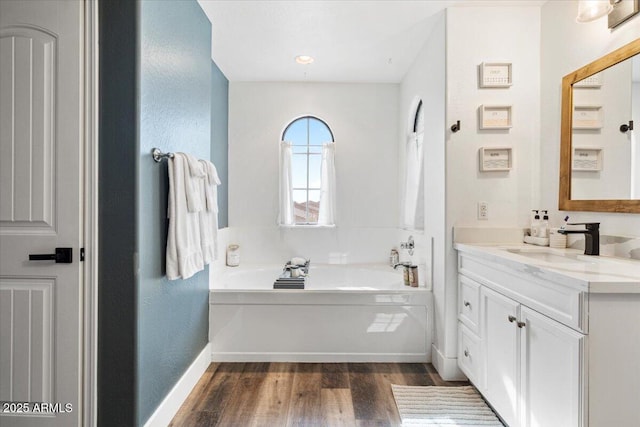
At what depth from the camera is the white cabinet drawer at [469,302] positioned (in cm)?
209

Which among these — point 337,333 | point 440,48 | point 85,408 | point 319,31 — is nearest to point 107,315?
point 85,408

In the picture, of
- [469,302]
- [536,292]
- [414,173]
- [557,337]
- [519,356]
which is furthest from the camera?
[414,173]

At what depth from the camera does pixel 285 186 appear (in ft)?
12.4

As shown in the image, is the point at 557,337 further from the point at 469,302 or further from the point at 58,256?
the point at 58,256

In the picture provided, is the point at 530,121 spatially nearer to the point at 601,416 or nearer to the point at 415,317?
the point at 415,317

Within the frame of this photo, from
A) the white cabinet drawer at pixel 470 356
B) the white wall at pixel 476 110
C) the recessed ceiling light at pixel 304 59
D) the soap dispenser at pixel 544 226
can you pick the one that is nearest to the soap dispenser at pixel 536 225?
the soap dispenser at pixel 544 226

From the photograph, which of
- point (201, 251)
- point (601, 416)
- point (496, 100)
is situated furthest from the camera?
point (496, 100)

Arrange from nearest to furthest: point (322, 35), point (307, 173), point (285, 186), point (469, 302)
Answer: point (469, 302) < point (322, 35) < point (285, 186) < point (307, 173)

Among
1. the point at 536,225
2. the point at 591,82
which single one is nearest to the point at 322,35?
the point at 591,82

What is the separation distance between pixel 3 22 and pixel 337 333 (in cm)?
257

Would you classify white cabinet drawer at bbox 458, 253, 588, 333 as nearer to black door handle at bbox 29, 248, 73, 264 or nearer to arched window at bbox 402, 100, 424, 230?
arched window at bbox 402, 100, 424, 230

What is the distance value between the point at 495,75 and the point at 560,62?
364 mm

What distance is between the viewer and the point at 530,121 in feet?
7.91

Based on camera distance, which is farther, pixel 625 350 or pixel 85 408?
pixel 85 408
